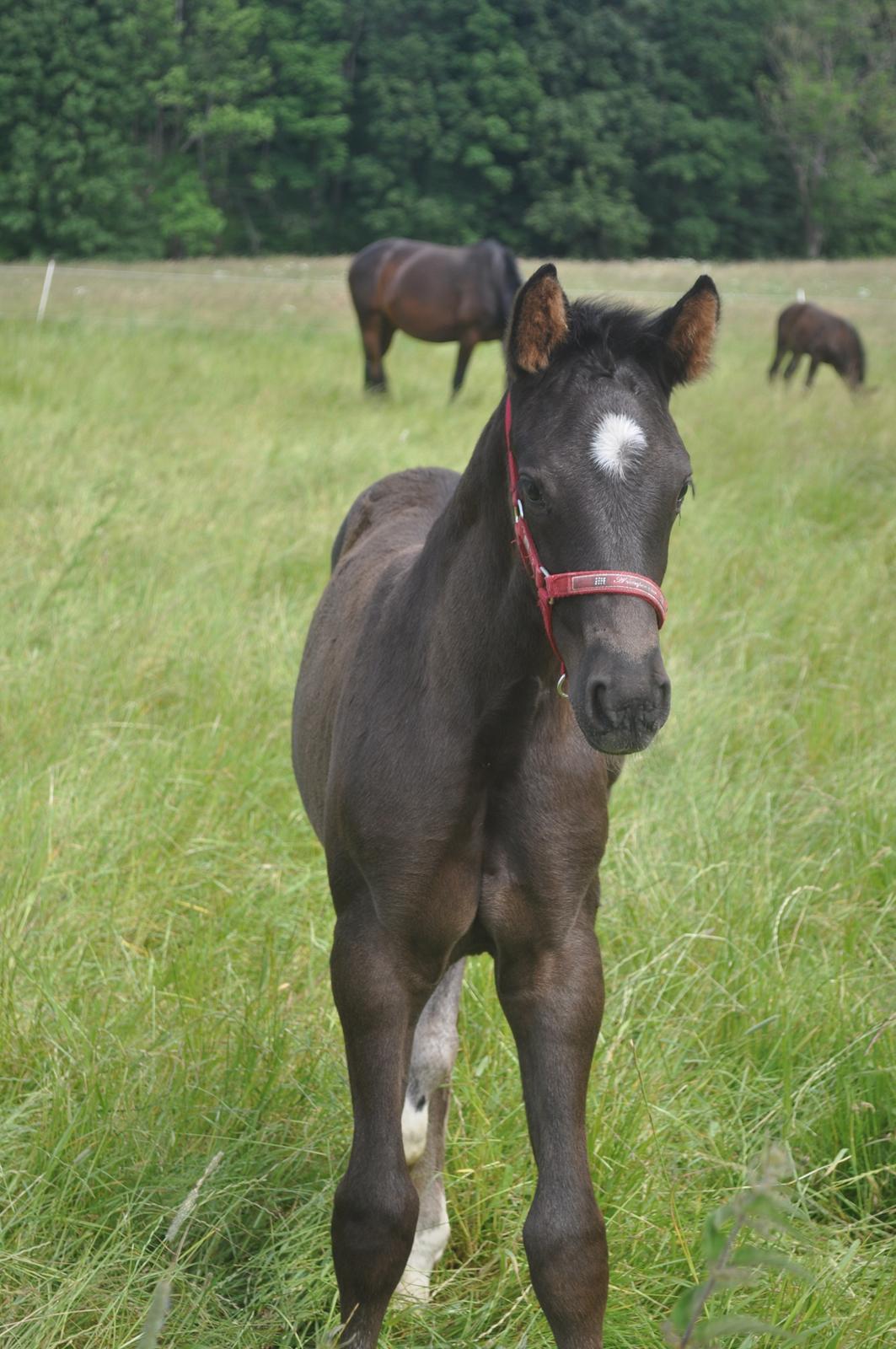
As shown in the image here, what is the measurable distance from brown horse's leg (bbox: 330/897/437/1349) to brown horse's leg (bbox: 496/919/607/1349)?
0.62ft

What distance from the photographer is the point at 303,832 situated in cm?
411

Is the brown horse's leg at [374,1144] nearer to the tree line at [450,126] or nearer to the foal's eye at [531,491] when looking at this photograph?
the foal's eye at [531,491]

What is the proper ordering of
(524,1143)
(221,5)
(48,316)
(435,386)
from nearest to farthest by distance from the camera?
(524,1143), (435,386), (48,316), (221,5)

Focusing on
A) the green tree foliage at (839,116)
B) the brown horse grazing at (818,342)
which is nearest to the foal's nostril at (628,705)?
the brown horse grazing at (818,342)

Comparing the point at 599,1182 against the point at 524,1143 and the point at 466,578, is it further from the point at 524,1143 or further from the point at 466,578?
the point at 466,578

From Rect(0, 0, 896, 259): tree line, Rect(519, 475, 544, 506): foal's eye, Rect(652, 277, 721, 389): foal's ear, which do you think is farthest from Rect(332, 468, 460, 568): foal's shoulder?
Rect(0, 0, 896, 259): tree line

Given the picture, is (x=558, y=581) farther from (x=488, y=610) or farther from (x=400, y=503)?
(x=400, y=503)

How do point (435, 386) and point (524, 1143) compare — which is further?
point (435, 386)

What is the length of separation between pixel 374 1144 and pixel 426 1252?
0.66 m

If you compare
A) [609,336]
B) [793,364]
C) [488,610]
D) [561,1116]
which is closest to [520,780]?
[488,610]

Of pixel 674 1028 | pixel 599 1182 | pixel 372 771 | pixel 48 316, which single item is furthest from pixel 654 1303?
pixel 48 316

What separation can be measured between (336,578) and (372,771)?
1267 mm

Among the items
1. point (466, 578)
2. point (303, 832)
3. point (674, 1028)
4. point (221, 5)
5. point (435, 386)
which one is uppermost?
point (466, 578)

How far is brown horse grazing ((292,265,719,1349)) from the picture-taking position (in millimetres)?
1981
